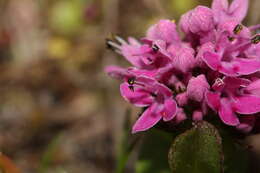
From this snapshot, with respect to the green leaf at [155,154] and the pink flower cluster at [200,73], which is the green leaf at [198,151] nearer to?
the pink flower cluster at [200,73]

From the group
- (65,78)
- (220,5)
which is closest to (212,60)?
(220,5)

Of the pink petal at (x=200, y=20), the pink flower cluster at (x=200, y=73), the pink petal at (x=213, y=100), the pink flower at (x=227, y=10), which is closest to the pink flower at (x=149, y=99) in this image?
the pink flower cluster at (x=200, y=73)

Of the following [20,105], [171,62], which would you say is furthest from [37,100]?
[171,62]

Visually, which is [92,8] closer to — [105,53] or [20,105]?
[105,53]

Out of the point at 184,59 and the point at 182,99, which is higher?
the point at 184,59

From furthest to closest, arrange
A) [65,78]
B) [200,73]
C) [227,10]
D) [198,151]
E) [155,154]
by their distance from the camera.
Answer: [65,78] → [155,154] → [227,10] → [200,73] → [198,151]

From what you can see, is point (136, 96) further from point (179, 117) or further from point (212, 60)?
point (212, 60)
